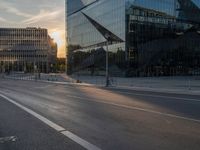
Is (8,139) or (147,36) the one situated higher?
(147,36)

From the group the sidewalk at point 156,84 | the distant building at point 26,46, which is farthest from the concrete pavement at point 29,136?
the distant building at point 26,46

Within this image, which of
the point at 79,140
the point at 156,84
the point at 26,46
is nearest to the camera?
the point at 79,140

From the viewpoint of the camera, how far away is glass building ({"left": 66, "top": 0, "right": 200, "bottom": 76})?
79812 millimetres

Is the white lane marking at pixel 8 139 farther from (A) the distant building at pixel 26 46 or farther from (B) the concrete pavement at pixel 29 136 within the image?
(A) the distant building at pixel 26 46

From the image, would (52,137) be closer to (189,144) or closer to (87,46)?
(189,144)

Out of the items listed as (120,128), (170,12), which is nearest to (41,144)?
(120,128)

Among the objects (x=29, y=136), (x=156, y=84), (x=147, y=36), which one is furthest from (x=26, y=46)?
(x=29, y=136)

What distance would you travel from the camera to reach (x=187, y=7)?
8800 cm

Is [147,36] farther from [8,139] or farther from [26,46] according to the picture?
[26,46]

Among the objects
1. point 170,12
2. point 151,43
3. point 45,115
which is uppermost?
point 170,12

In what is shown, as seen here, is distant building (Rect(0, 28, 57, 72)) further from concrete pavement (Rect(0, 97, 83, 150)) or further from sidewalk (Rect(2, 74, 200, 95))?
concrete pavement (Rect(0, 97, 83, 150))

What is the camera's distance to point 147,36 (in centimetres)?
8188

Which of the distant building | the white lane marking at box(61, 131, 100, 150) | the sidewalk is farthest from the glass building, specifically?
the distant building

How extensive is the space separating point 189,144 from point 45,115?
7.61 metres
